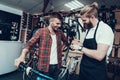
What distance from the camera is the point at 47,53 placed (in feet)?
7.90

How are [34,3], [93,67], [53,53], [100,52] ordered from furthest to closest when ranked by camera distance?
1. [34,3]
2. [53,53]
3. [93,67]
4. [100,52]

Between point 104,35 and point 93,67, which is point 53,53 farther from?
point 104,35

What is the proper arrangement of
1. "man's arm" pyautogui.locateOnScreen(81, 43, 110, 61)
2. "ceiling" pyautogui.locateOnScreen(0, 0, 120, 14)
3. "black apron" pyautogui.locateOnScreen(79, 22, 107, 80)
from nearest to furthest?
1. "man's arm" pyautogui.locateOnScreen(81, 43, 110, 61)
2. "black apron" pyautogui.locateOnScreen(79, 22, 107, 80)
3. "ceiling" pyautogui.locateOnScreen(0, 0, 120, 14)

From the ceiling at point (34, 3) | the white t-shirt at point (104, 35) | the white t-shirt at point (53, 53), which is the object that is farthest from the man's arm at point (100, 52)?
the ceiling at point (34, 3)

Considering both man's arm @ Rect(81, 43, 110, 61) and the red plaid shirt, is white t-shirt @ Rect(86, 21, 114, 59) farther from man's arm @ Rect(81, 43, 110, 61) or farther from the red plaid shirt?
the red plaid shirt

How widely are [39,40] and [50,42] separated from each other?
0.16 m

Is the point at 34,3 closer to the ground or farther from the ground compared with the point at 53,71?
farther from the ground

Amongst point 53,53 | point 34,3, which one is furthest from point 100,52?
point 34,3

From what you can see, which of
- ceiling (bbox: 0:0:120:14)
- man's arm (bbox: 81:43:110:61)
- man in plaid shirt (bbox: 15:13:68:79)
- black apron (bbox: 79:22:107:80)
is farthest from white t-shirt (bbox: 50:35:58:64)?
ceiling (bbox: 0:0:120:14)

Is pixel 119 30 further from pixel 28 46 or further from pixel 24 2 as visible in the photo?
pixel 24 2

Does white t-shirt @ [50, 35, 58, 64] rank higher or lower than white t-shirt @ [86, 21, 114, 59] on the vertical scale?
lower

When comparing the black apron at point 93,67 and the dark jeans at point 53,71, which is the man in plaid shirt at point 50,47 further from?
the black apron at point 93,67

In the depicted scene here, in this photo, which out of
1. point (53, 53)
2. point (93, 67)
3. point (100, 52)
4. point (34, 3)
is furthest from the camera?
point (34, 3)

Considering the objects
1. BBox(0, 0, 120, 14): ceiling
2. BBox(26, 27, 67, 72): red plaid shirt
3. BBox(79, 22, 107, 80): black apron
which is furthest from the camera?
BBox(0, 0, 120, 14): ceiling
